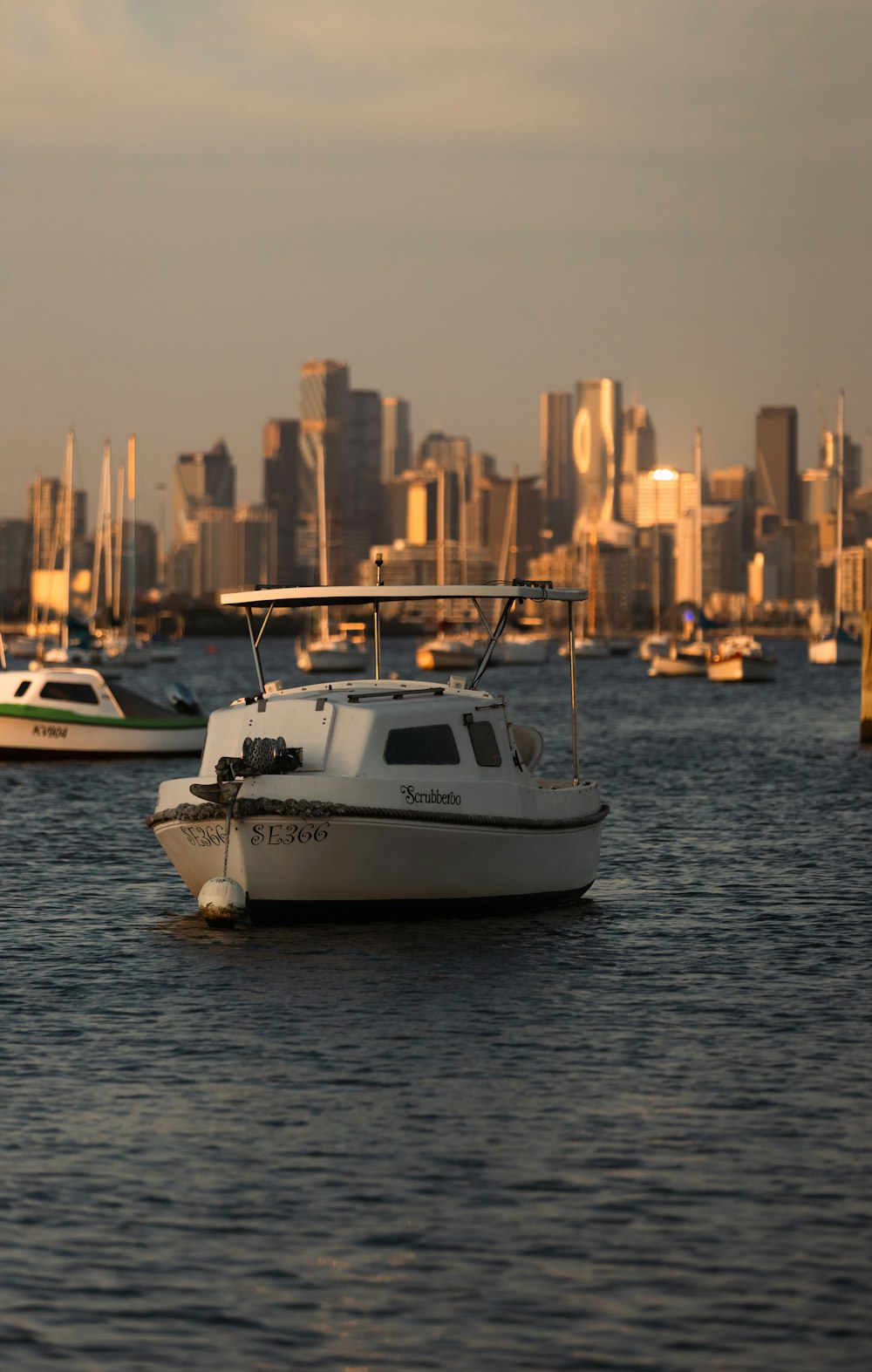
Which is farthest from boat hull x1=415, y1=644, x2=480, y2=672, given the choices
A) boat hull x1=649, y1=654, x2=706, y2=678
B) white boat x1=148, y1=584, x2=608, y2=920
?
white boat x1=148, y1=584, x2=608, y2=920

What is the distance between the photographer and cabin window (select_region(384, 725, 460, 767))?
24250 mm

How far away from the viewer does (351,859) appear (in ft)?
78.5

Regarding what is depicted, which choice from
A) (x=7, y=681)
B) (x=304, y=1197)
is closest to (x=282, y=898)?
(x=304, y=1197)

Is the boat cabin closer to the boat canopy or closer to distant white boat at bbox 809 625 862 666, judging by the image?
the boat canopy

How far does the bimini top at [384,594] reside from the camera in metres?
25.6

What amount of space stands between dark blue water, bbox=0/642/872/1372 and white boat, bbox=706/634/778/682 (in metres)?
101

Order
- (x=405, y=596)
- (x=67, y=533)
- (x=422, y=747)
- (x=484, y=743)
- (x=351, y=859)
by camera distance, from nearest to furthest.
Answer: (x=351, y=859), (x=422, y=747), (x=484, y=743), (x=405, y=596), (x=67, y=533)

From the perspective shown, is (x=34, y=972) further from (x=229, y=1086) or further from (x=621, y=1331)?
(x=621, y=1331)

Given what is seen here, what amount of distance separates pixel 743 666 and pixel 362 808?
353ft

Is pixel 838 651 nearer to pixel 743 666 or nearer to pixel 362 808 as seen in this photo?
pixel 743 666

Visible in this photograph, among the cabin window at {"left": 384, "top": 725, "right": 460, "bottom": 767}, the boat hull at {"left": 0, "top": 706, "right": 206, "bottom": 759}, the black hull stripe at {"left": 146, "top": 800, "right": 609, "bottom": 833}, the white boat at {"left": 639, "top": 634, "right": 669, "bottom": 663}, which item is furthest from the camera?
the white boat at {"left": 639, "top": 634, "right": 669, "bottom": 663}

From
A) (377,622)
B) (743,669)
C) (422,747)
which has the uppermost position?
(377,622)

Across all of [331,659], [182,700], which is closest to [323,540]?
[331,659]

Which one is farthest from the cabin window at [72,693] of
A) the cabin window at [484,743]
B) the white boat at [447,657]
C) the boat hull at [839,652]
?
the boat hull at [839,652]
